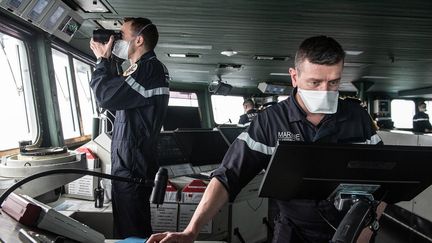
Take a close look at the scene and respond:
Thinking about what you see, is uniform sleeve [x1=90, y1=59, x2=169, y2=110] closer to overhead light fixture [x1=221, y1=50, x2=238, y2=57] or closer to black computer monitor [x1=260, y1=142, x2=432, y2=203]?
black computer monitor [x1=260, y1=142, x2=432, y2=203]

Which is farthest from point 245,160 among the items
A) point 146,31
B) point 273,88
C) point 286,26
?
Result: point 273,88

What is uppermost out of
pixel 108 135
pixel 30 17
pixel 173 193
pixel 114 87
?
pixel 30 17

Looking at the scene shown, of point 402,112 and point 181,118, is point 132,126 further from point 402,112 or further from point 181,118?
point 402,112

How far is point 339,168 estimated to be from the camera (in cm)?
88

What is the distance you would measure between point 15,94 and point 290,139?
2.95m

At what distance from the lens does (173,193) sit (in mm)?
2531

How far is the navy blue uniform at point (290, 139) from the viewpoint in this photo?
1.34 meters

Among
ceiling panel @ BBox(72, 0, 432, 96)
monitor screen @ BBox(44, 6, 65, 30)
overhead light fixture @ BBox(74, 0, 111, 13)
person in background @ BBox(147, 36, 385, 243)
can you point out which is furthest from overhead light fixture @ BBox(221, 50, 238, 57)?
person in background @ BBox(147, 36, 385, 243)

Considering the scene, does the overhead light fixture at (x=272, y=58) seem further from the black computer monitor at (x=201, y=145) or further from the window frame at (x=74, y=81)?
the black computer monitor at (x=201, y=145)

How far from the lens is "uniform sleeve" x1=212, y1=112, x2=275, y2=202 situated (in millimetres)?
1346

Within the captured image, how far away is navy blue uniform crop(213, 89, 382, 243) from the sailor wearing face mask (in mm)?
848

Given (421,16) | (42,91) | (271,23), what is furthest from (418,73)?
(42,91)

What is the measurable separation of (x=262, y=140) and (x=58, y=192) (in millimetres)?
1615

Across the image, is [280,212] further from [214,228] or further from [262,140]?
[214,228]
